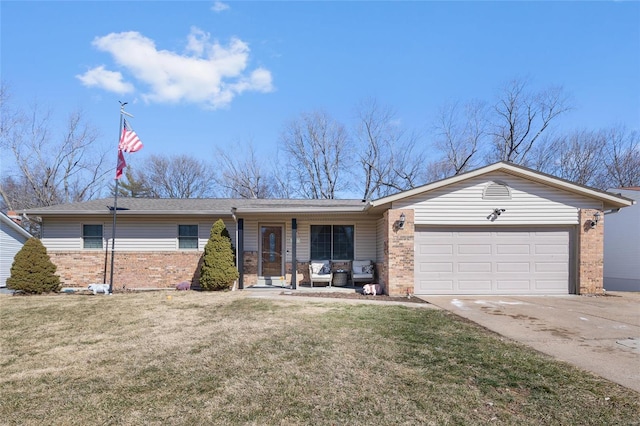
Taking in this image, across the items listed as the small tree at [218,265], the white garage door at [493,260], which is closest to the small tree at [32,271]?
the small tree at [218,265]

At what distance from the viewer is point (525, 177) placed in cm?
1034

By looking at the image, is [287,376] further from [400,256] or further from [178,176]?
[178,176]

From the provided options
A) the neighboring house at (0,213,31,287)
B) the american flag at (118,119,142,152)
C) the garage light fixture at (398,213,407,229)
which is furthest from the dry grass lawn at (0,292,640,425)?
the neighboring house at (0,213,31,287)

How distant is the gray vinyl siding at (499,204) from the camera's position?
10.4 metres

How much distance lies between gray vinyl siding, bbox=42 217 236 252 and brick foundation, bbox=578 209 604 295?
10.6 metres

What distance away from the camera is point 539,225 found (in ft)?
34.3

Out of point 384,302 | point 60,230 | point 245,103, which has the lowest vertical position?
point 384,302

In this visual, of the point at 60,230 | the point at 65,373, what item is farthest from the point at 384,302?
the point at 60,230

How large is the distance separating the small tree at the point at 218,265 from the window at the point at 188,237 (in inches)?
58.8

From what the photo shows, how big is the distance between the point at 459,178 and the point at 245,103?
36.1 ft

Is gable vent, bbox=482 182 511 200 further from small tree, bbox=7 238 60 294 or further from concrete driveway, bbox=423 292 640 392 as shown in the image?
small tree, bbox=7 238 60 294

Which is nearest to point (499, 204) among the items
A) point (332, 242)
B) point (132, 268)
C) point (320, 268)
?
point (332, 242)

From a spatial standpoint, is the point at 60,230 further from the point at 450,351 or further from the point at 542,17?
the point at 542,17

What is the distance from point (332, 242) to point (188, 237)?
5.04 m
